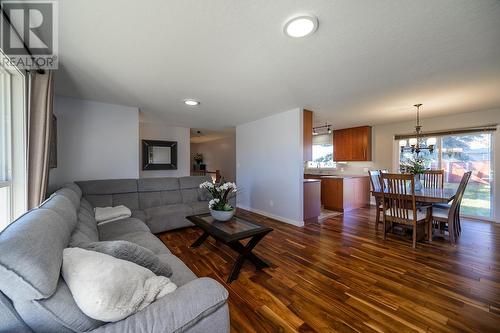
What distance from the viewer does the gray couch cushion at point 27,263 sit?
2.12ft

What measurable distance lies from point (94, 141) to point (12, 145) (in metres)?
1.65

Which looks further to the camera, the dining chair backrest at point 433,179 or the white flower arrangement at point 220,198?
the dining chair backrest at point 433,179

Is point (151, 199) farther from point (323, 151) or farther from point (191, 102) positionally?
point (323, 151)

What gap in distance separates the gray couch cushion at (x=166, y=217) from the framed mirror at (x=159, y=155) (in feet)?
7.01

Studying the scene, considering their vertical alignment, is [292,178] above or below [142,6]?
below

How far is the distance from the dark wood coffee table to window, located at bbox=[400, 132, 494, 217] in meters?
4.59

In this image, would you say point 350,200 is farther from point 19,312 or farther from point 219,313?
point 19,312

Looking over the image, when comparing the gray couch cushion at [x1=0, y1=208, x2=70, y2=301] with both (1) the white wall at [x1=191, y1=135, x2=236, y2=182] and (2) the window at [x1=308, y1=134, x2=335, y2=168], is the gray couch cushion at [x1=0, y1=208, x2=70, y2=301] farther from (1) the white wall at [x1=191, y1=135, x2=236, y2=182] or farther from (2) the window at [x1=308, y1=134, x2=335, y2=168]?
(1) the white wall at [x1=191, y1=135, x2=236, y2=182]

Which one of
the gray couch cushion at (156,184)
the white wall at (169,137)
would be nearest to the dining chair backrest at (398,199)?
the gray couch cushion at (156,184)

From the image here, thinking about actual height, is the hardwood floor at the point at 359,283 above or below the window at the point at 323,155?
below

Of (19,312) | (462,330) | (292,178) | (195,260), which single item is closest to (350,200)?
(292,178)

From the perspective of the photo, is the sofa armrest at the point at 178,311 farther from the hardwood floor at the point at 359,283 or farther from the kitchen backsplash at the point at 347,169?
the kitchen backsplash at the point at 347,169

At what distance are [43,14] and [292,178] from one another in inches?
139

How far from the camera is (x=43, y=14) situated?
4.43 ft
